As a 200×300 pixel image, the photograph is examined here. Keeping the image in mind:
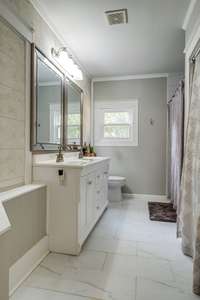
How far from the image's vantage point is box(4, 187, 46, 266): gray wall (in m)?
1.45

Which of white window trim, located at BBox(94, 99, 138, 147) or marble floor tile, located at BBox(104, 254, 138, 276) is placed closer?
marble floor tile, located at BBox(104, 254, 138, 276)

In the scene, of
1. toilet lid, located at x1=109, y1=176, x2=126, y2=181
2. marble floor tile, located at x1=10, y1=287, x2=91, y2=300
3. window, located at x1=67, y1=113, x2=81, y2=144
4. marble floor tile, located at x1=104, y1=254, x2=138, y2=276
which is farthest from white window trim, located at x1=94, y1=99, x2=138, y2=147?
Answer: marble floor tile, located at x1=10, y1=287, x2=91, y2=300

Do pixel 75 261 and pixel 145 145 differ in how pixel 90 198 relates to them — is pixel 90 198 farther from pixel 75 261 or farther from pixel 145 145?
pixel 145 145

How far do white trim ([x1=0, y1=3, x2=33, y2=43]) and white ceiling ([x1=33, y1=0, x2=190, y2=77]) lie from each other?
377 millimetres

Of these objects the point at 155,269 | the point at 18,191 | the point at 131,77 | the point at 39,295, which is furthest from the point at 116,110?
the point at 39,295

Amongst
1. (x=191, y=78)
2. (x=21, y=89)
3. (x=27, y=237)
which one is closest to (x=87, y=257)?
(x=27, y=237)

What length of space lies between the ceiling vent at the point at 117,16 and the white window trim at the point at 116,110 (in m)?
1.87

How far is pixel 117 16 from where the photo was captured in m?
2.12

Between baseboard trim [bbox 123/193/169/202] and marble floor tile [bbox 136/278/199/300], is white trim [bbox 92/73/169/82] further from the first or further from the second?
marble floor tile [bbox 136/278/199/300]

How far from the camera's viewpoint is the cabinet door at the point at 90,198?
219 centimetres

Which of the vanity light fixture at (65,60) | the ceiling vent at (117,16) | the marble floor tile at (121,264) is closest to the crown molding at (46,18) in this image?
the vanity light fixture at (65,60)

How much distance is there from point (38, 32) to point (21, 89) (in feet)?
2.44

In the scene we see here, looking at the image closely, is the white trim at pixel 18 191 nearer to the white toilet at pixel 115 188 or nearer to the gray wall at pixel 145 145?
the white toilet at pixel 115 188

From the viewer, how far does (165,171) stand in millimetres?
3840
